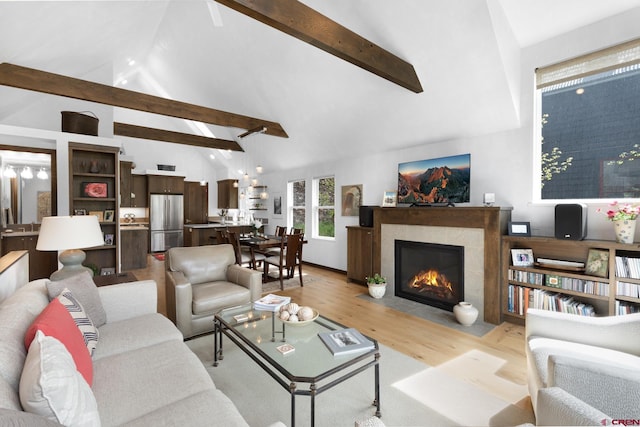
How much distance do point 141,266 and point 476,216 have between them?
6.64 m

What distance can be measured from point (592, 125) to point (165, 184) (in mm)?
9027

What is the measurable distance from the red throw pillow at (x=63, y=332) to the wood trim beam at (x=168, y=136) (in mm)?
6583

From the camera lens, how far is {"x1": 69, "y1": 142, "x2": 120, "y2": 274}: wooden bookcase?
474cm

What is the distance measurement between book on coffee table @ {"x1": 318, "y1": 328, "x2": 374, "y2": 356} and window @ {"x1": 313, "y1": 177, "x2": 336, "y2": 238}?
4.25 m

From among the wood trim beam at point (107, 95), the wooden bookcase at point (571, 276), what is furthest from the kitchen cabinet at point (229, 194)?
the wooden bookcase at point (571, 276)

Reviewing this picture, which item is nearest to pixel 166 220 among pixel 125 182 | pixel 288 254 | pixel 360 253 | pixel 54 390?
pixel 125 182

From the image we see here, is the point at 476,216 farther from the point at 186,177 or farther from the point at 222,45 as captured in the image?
the point at 186,177

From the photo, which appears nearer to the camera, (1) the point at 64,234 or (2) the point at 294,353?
(2) the point at 294,353

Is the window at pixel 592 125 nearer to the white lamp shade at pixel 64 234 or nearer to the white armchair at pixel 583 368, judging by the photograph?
the white armchair at pixel 583 368

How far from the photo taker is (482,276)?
11.2 ft

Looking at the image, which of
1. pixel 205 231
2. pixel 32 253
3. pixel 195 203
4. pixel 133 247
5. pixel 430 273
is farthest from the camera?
pixel 195 203

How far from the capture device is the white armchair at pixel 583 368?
1.06 m

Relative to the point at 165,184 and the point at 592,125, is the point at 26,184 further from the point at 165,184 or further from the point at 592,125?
the point at 592,125

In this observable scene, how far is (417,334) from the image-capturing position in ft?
9.93
